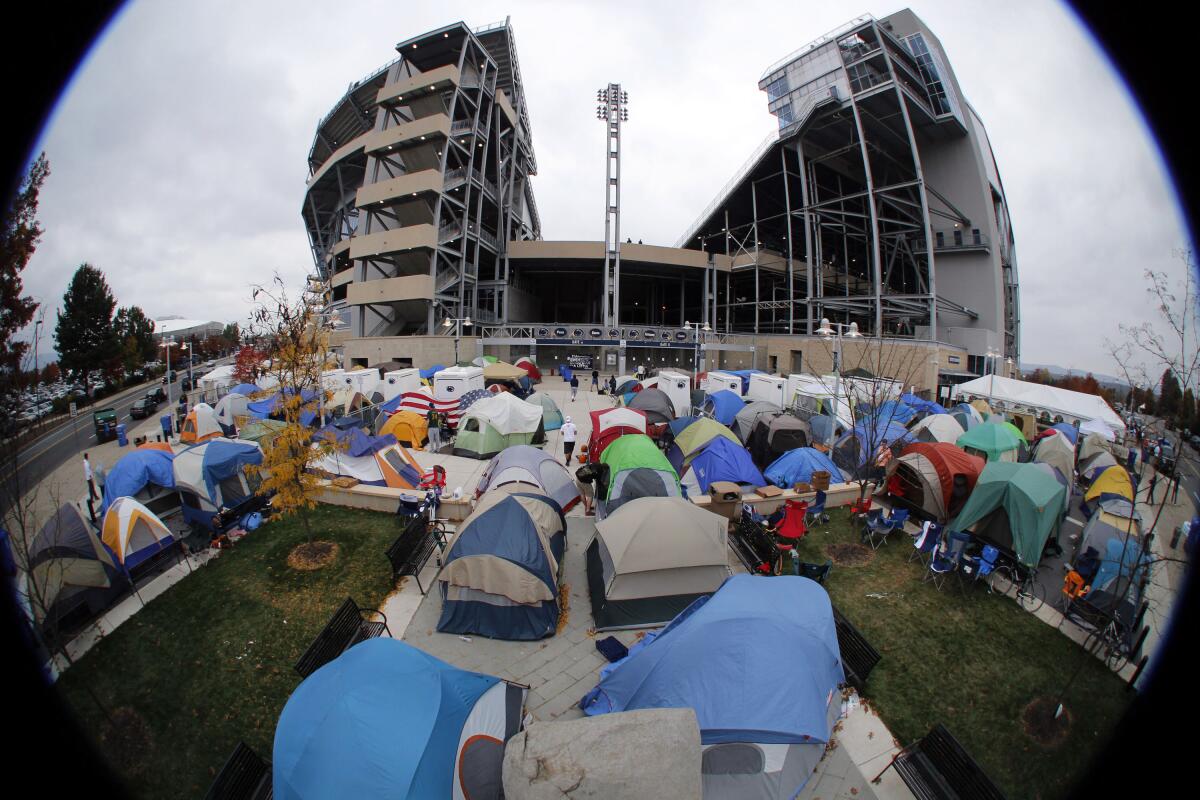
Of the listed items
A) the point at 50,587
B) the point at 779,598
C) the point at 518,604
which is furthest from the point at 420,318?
the point at 779,598

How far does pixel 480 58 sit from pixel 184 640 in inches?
1877

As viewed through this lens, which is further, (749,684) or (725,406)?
(725,406)

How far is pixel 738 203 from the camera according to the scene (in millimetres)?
49812

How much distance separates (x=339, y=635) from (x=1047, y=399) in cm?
2989

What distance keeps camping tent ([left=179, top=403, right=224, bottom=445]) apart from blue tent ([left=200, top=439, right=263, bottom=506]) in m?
9.34

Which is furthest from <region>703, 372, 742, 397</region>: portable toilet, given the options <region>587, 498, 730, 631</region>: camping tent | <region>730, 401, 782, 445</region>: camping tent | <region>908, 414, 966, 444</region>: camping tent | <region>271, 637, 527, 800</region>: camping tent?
<region>271, 637, 527, 800</region>: camping tent

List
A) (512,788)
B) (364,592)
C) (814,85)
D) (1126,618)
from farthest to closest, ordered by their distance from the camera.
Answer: (814,85) < (364,592) < (1126,618) < (512,788)

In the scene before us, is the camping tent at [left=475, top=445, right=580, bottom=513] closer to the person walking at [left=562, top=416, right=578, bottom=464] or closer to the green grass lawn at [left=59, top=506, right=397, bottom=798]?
the green grass lawn at [left=59, top=506, right=397, bottom=798]

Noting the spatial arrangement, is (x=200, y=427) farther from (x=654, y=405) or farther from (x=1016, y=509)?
(x=1016, y=509)

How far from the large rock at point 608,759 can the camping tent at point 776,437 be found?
12042mm

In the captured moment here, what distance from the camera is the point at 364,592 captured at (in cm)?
729

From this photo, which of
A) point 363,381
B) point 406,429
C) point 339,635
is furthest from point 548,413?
point 339,635

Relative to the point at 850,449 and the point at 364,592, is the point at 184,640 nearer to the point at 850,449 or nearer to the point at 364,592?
the point at 364,592

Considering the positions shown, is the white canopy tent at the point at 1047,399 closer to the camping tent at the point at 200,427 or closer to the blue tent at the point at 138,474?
the blue tent at the point at 138,474
